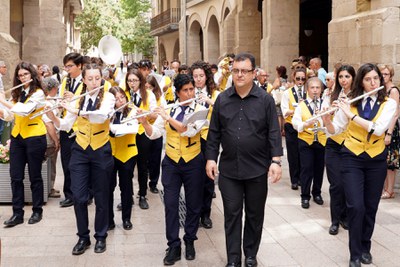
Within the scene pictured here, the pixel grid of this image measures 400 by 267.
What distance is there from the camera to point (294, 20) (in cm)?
1834

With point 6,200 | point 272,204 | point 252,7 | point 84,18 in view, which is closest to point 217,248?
point 272,204

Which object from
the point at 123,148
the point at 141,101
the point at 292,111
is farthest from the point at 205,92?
the point at 292,111

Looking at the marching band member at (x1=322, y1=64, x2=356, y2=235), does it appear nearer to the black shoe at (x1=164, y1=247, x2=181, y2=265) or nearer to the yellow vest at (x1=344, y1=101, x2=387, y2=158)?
the yellow vest at (x1=344, y1=101, x2=387, y2=158)


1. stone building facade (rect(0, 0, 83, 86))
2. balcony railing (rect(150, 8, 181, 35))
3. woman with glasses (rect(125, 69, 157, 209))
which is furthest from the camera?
balcony railing (rect(150, 8, 181, 35))

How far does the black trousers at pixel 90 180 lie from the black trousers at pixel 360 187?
2.47 m

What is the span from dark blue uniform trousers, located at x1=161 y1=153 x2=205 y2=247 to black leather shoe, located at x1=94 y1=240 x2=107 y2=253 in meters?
0.80

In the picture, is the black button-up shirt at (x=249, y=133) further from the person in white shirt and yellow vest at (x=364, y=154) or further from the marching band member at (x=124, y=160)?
the marching band member at (x=124, y=160)

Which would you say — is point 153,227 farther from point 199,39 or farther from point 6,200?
point 199,39

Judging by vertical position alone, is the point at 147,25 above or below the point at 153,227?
above

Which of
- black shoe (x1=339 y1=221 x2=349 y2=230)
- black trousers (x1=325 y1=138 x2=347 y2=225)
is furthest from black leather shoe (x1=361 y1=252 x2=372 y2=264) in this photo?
black shoe (x1=339 y1=221 x2=349 y2=230)

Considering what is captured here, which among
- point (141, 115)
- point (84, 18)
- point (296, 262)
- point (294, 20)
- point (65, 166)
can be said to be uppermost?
point (84, 18)

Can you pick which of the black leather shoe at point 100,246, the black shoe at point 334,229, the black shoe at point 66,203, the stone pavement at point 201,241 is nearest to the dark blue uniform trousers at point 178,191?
the stone pavement at point 201,241

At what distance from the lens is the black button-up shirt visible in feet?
16.6

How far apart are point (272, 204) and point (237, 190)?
9.82ft
